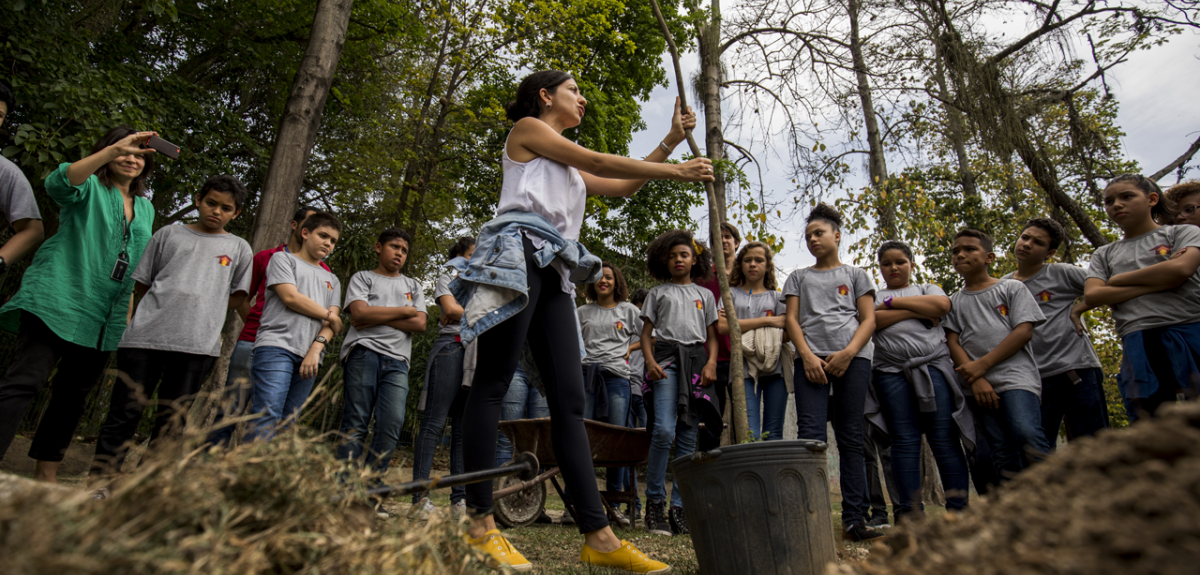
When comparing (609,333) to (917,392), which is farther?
(609,333)

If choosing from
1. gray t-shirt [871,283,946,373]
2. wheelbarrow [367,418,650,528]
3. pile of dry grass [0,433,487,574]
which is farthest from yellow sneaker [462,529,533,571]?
gray t-shirt [871,283,946,373]

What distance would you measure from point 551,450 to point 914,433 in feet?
8.08

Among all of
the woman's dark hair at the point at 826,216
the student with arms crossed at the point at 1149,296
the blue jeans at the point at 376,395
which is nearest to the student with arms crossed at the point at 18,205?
the blue jeans at the point at 376,395

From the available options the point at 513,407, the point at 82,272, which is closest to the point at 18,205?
the point at 82,272

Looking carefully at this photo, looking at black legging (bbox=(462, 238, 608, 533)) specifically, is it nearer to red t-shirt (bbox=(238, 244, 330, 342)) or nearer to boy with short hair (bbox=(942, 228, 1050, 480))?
red t-shirt (bbox=(238, 244, 330, 342))

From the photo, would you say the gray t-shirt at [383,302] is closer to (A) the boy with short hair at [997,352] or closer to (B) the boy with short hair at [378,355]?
(B) the boy with short hair at [378,355]

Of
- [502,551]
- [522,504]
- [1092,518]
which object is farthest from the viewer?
[522,504]

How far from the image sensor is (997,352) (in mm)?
3963

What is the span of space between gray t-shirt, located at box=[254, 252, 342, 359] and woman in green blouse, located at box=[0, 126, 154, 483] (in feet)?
2.24

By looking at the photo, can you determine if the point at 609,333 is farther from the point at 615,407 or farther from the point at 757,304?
the point at 757,304

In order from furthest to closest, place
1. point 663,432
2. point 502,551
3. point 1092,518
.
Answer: point 663,432, point 502,551, point 1092,518

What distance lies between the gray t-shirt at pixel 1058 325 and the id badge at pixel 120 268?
5.35m

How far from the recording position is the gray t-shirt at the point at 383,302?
444 centimetres

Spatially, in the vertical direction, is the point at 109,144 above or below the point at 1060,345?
above
